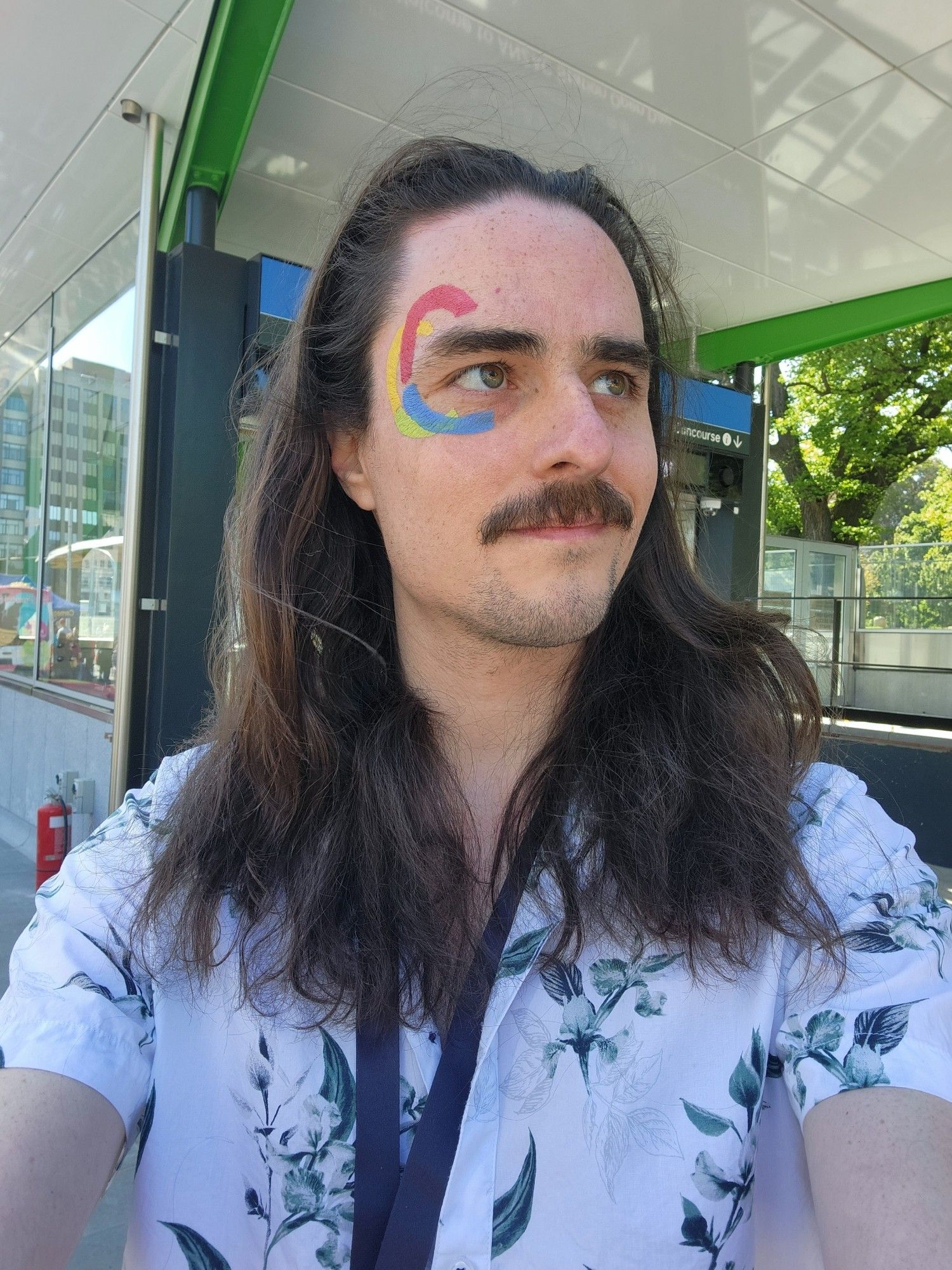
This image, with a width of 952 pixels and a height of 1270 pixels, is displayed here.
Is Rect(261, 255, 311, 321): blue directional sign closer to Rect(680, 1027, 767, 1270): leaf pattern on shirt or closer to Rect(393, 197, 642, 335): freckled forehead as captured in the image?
Rect(393, 197, 642, 335): freckled forehead

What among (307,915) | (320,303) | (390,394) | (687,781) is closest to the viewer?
(307,915)

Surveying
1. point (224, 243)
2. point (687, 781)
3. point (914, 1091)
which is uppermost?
point (224, 243)

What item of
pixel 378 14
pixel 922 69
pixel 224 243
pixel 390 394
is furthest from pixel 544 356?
pixel 224 243

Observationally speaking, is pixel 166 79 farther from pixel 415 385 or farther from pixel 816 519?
pixel 816 519

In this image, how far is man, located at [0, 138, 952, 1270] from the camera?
1106 mm

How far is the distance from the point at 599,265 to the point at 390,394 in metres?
0.43

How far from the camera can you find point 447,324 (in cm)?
151

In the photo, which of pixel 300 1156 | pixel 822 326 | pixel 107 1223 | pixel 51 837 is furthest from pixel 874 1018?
pixel 822 326

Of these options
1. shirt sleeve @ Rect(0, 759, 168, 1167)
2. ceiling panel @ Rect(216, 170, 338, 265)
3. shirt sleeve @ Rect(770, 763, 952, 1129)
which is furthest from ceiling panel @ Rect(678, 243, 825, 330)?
shirt sleeve @ Rect(0, 759, 168, 1167)

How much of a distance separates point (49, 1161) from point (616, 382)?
54.2 inches

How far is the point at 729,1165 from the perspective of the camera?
112cm

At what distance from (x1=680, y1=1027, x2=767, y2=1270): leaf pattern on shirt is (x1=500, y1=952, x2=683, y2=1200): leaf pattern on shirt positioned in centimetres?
4

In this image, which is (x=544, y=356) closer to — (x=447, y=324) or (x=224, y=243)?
(x=447, y=324)

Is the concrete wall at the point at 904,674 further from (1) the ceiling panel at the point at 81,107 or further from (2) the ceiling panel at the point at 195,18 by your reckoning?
(2) the ceiling panel at the point at 195,18
